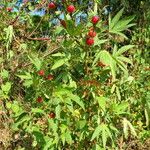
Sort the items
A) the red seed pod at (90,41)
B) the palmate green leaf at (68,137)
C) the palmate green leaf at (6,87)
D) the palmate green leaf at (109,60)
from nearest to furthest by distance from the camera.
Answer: the palmate green leaf at (109,60), the red seed pod at (90,41), the palmate green leaf at (68,137), the palmate green leaf at (6,87)

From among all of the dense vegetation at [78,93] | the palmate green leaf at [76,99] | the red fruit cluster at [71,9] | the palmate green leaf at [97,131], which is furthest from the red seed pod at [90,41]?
the palmate green leaf at [97,131]

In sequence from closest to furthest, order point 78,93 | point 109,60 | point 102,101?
1. point 109,60
2. point 102,101
3. point 78,93

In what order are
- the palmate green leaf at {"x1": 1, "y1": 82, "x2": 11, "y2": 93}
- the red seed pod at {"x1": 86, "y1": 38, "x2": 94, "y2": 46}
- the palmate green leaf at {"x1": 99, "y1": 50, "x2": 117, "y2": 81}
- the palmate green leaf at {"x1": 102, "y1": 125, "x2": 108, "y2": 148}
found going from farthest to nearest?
1. the palmate green leaf at {"x1": 1, "y1": 82, "x2": 11, "y2": 93}
2. the palmate green leaf at {"x1": 102, "y1": 125, "x2": 108, "y2": 148}
3. the red seed pod at {"x1": 86, "y1": 38, "x2": 94, "y2": 46}
4. the palmate green leaf at {"x1": 99, "y1": 50, "x2": 117, "y2": 81}

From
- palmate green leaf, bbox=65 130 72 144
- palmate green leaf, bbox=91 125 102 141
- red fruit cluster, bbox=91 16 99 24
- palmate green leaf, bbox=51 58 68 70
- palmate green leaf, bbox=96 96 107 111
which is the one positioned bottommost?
palmate green leaf, bbox=91 125 102 141

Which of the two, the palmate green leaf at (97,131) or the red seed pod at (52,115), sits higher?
the red seed pod at (52,115)

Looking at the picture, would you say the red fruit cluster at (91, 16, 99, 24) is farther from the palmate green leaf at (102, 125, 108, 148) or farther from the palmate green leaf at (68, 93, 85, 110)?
the palmate green leaf at (102, 125, 108, 148)

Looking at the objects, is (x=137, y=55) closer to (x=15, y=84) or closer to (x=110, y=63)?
(x=15, y=84)

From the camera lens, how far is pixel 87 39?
2789 millimetres

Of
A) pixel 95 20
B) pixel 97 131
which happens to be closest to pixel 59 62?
pixel 95 20

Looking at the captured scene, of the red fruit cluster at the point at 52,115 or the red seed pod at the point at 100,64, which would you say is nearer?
the red seed pod at the point at 100,64

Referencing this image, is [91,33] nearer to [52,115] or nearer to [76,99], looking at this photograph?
[76,99]

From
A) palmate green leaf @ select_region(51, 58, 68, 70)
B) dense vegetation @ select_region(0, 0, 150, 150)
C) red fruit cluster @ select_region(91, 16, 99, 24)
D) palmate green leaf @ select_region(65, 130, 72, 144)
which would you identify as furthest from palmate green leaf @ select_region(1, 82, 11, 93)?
red fruit cluster @ select_region(91, 16, 99, 24)

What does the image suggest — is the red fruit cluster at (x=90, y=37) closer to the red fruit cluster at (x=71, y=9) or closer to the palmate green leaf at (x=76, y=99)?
the red fruit cluster at (x=71, y=9)

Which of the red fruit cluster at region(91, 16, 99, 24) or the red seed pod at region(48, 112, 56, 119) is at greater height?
the red fruit cluster at region(91, 16, 99, 24)
